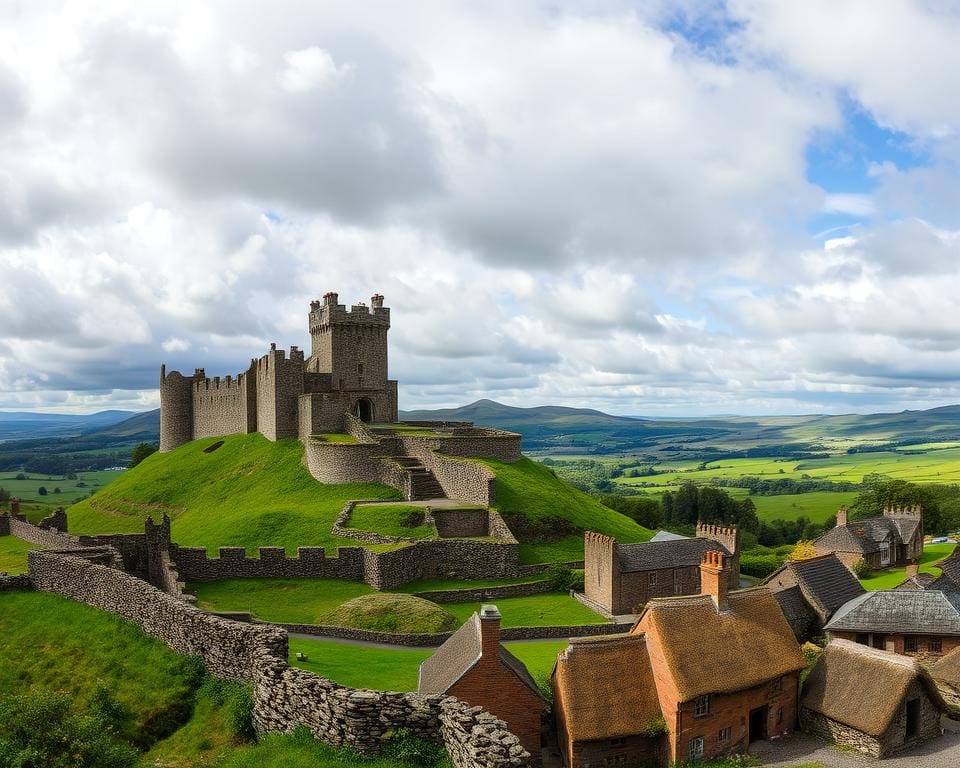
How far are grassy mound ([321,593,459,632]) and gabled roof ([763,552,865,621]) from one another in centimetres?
1879

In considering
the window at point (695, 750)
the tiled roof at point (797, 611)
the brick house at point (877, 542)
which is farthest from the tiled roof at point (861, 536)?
the window at point (695, 750)

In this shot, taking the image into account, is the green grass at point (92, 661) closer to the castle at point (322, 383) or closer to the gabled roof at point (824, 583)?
the gabled roof at point (824, 583)

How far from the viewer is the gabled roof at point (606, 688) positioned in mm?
23016

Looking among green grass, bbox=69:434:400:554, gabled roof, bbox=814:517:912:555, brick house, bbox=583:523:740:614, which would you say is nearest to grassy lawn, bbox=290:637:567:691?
brick house, bbox=583:523:740:614

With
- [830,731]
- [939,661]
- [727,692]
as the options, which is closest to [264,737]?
[727,692]

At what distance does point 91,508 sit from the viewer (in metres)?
69.2

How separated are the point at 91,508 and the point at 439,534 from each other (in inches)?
1615

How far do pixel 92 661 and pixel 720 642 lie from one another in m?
20.0

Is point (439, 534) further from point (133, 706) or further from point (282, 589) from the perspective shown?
point (133, 706)

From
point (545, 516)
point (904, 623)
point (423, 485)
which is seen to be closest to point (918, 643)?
point (904, 623)

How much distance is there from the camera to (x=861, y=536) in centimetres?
6894

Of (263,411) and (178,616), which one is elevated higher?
(263,411)

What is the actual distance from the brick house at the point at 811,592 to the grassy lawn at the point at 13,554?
112 feet

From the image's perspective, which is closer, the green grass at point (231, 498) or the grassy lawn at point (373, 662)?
the grassy lawn at point (373, 662)
